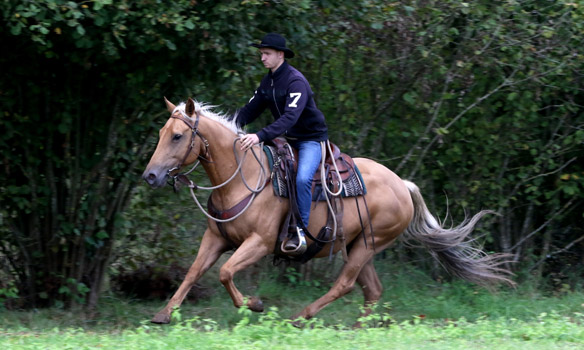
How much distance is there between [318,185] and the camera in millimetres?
7133

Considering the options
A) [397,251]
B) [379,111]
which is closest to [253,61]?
[379,111]

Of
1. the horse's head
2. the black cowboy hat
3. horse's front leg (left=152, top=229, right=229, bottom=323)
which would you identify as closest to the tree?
the black cowboy hat

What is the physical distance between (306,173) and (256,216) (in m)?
0.64

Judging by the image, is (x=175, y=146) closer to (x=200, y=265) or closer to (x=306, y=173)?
(x=200, y=265)

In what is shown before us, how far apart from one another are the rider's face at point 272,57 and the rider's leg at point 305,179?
859 mm

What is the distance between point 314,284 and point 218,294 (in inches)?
Answer: 51.3

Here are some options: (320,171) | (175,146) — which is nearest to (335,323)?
(320,171)

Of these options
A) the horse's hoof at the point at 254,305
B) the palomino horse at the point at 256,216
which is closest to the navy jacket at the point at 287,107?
the palomino horse at the point at 256,216

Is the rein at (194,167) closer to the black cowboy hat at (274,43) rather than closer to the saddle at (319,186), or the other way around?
the saddle at (319,186)

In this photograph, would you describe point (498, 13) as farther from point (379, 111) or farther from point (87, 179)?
point (87, 179)

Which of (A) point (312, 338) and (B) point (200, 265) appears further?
(B) point (200, 265)

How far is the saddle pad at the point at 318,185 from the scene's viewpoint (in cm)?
684

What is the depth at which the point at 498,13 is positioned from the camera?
8.66 meters

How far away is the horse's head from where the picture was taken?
6.15 metres
